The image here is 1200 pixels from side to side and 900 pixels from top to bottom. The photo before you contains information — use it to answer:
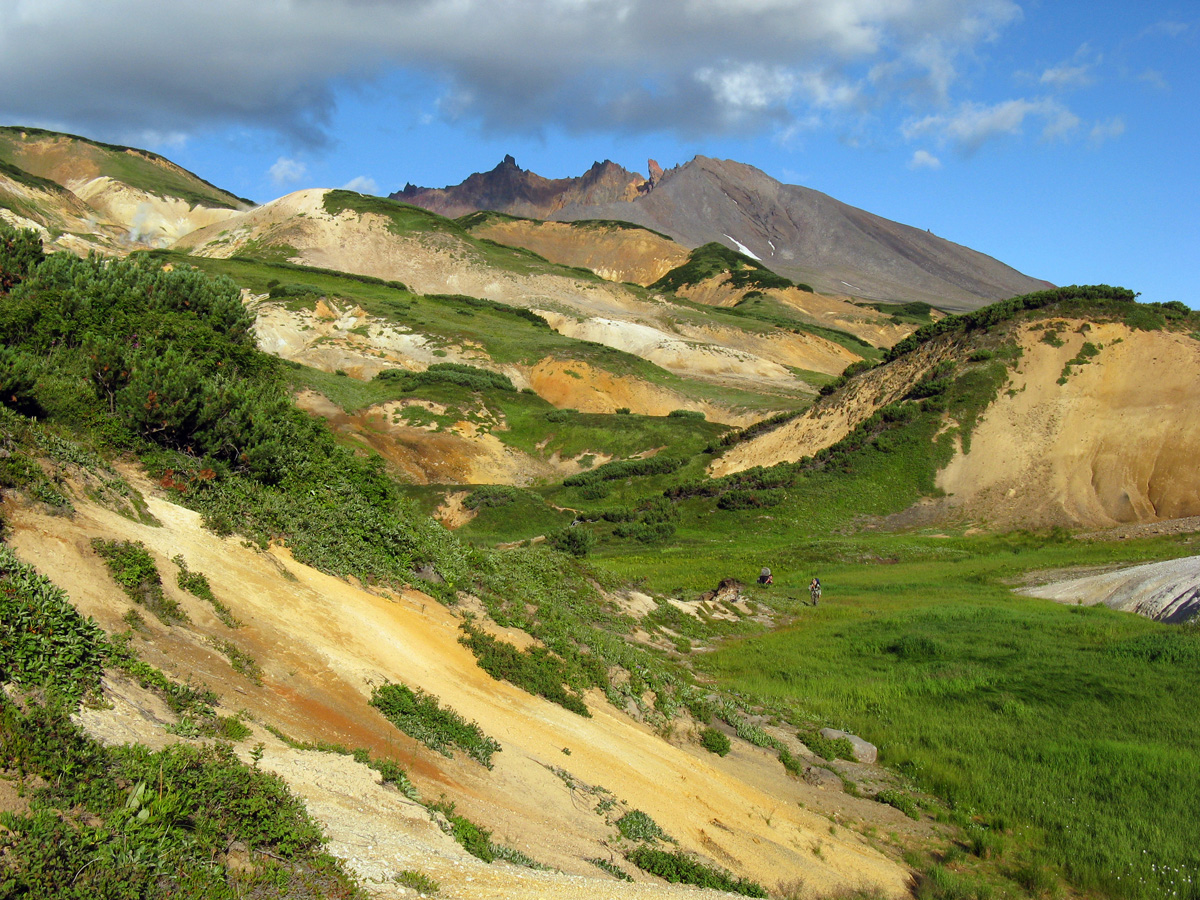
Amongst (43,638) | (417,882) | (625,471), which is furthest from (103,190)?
(417,882)

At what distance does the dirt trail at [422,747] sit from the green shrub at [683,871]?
0.78 feet

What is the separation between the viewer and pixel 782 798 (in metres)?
10.8

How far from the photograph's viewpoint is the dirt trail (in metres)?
5.98

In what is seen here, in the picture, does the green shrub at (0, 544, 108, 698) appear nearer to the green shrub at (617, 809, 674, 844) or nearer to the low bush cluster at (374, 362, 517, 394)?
the green shrub at (617, 809, 674, 844)


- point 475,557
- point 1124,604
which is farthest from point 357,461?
point 1124,604

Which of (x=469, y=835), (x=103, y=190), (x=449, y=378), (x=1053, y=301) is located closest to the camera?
(x=469, y=835)

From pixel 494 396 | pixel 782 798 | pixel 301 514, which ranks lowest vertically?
pixel 782 798

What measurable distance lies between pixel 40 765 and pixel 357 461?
11.7 m

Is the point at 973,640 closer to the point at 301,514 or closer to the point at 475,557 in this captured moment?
the point at 475,557

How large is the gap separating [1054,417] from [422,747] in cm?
3880

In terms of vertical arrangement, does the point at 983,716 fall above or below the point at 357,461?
below

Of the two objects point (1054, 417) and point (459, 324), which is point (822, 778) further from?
point (459, 324)

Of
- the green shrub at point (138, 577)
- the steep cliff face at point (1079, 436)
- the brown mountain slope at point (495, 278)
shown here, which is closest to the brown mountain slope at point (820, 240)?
the brown mountain slope at point (495, 278)

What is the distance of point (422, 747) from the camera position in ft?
25.7
